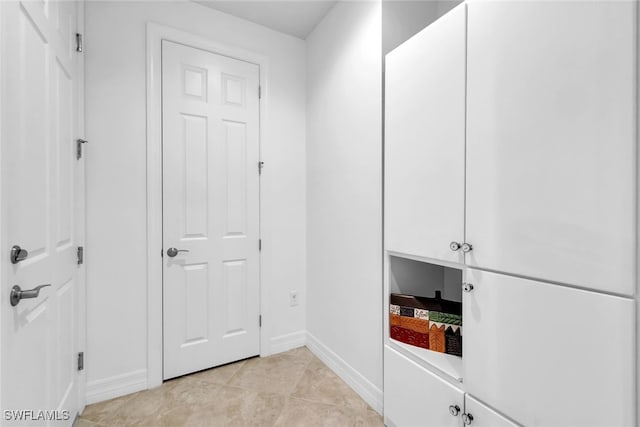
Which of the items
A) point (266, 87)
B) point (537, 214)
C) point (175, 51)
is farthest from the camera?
point (266, 87)

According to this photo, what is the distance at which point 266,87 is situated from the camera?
2.40m

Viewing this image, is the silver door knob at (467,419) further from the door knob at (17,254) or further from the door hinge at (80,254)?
the door hinge at (80,254)

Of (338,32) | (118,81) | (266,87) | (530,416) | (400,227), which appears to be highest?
(338,32)

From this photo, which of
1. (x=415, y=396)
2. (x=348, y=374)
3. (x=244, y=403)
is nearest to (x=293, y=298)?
(x=348, y=374)

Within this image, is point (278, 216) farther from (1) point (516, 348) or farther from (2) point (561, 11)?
(2) point (561, 11)

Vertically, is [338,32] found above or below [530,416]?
above

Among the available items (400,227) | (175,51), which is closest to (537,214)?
(400,227)

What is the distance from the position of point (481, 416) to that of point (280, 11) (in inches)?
105

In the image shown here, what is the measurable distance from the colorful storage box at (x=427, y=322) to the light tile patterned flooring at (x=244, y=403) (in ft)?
1.94

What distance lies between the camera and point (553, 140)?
94cm

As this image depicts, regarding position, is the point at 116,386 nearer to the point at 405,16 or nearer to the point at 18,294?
the point at 18,294

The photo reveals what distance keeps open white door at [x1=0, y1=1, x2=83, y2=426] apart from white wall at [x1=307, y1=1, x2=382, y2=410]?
1531mm

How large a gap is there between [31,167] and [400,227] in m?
1.56

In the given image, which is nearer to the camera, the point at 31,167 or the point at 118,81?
the point at 31,167
